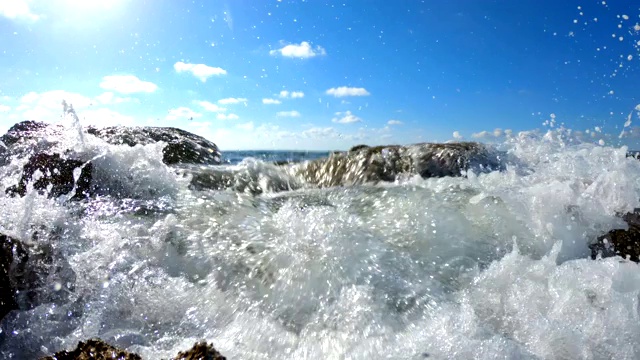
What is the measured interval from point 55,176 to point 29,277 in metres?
2.67

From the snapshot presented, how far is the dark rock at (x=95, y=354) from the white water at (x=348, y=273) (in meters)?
0.58

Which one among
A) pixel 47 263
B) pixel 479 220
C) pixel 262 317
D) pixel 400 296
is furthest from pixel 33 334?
pixel 479 220

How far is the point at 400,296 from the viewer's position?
296 centimetres

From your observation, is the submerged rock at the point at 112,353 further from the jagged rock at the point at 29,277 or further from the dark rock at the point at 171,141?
the dark rock at the point at 171,141

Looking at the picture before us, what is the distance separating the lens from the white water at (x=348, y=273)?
2.45 meters

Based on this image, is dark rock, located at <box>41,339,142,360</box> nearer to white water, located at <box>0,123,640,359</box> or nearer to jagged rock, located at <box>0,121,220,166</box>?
white water, located at <box>0,123,640,359</box>

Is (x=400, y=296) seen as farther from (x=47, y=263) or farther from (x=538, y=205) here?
(x=47, y=263)

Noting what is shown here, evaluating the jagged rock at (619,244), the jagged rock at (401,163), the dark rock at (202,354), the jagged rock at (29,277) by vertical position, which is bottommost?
the jagged rock at (29,277)

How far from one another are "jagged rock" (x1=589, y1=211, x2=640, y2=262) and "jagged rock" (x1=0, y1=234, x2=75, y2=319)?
15.5ft

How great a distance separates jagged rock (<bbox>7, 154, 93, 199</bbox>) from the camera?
4998mm

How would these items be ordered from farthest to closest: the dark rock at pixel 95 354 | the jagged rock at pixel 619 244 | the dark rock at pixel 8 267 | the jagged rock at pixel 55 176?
the jagged rock at pixel 55 176, the jagged rock at pixel 619 244, the dark rock at pixel 8 267, the dark rock at pixel 95 354

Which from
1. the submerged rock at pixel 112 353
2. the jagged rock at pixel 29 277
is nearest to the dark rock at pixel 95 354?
the submerged rock at pixel 112 353

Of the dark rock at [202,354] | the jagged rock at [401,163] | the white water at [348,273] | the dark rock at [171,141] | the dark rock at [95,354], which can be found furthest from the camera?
the dark rock at [171,141]

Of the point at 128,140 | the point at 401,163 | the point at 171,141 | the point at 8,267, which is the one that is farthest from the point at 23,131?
the point at 401,163
